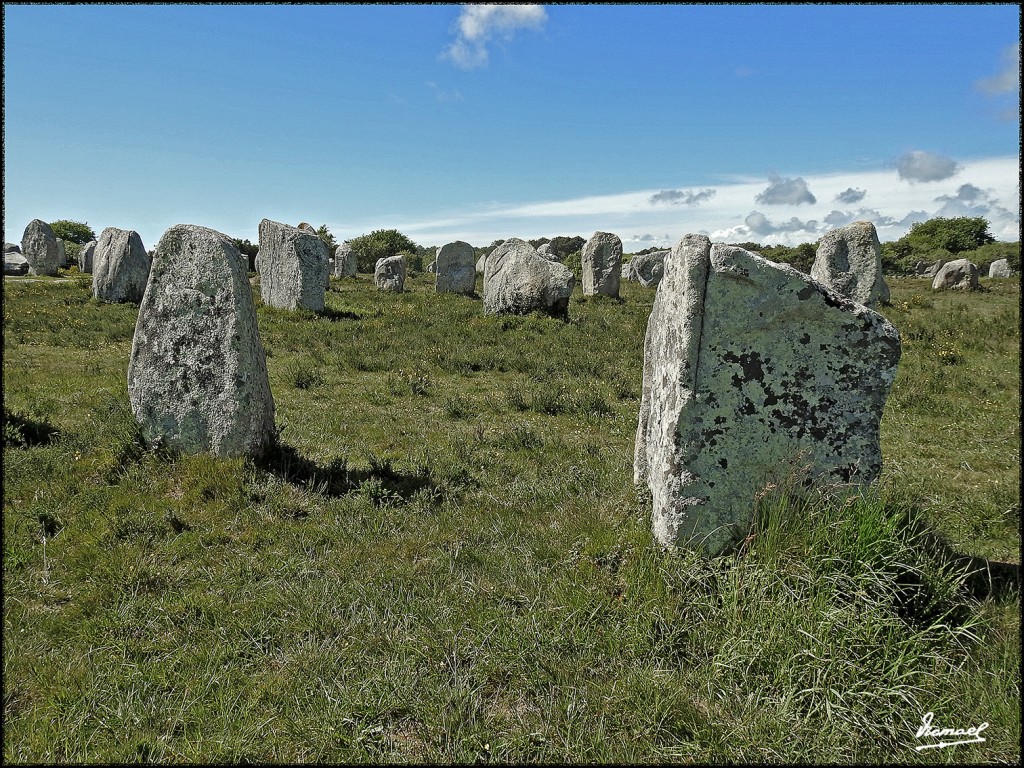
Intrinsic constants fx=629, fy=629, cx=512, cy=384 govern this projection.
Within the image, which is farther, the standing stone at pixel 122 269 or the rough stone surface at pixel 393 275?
the rough stone surface at pixel 393 275

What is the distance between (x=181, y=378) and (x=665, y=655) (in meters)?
5.20

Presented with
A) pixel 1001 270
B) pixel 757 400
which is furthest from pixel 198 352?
pixel 1001 270

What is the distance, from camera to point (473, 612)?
3982 millimetres

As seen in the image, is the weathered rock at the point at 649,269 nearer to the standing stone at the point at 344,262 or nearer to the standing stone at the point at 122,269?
the standing stone at the point at 344,262

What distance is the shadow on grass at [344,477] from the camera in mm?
5875

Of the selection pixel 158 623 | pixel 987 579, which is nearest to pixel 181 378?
pixel 158 623

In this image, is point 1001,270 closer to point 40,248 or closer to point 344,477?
point 344,477

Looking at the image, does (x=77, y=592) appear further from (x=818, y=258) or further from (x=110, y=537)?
(x=818, y=258)

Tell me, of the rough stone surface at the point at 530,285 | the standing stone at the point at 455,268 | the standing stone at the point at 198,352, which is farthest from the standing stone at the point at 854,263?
the standing stone at the point at 198,352

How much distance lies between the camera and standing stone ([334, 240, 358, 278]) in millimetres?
35625

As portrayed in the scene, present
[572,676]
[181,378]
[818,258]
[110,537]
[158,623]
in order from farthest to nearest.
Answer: [818,258] → [181,378] → [110,537] → [158,623] → [572,676]

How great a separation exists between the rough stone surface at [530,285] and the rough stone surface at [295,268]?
4.95m

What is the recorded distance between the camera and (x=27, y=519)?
527 cm

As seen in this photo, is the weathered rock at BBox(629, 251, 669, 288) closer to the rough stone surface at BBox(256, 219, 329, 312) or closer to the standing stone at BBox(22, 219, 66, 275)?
the rough stone surface at BBox(256, 219, 329, 312)
